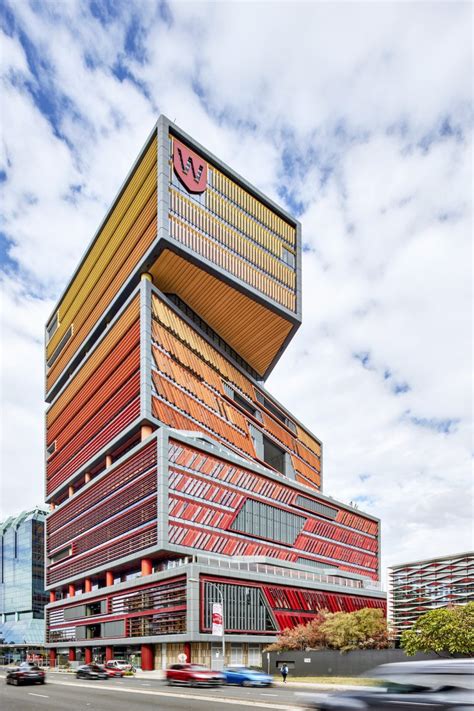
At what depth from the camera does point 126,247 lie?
96.4m

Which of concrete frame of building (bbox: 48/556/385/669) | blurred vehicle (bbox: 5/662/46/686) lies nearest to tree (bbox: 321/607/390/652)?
concrete frame of building (bbox: 48/556/385/669)

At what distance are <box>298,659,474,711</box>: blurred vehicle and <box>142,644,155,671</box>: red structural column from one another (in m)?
65.9

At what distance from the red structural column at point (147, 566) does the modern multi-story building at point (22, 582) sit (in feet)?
314

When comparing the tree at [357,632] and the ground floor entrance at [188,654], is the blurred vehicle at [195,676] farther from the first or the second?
the tree at [357,632]

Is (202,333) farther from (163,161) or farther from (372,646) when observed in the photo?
(372,646)

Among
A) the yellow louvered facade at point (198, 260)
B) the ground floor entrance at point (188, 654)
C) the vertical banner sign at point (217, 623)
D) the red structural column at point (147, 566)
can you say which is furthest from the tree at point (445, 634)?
the yellow louvered facade at point (198, 260)

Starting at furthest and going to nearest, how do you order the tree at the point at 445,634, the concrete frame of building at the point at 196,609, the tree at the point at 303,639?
the concrete frame of building at the point at 196,609 → the tree at the point at 303,639 → the tree at the point at 445,634

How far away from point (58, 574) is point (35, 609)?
197 ft

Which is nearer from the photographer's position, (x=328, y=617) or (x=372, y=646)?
(x=372, y=646)

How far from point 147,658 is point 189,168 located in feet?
207

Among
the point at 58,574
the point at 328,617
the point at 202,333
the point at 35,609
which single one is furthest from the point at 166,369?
the point at 35,609

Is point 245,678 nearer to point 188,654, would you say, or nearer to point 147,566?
point 188,654

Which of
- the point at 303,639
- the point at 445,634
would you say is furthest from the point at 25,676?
the point at 445,634

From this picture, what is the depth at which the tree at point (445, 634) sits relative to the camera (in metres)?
55.9
